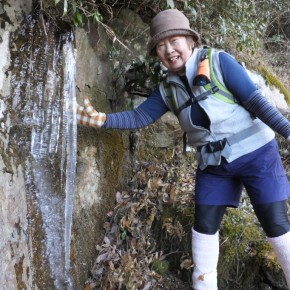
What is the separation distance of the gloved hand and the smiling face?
24.3 inches

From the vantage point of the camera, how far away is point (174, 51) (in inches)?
102

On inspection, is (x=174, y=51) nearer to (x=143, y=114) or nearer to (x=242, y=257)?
(x=143, y=114)

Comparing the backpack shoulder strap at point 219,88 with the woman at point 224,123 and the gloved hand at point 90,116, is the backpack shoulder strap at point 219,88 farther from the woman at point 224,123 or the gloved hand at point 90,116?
the gloved hand at point 90,116

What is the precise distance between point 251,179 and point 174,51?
1001 mm

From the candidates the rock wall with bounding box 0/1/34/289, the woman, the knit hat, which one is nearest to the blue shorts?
the woman

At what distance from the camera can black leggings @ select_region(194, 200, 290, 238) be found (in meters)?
2.53

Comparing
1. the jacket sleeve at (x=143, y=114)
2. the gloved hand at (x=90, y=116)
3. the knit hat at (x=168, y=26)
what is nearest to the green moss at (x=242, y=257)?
the jacket sleeve at (x=143, y=114)

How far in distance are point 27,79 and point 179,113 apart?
1.07 metres

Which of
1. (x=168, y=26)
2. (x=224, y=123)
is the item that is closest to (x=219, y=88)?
(x=224, y=123)

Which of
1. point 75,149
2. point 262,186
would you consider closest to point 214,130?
point 262,186

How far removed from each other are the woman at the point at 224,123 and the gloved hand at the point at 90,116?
1.80 feet

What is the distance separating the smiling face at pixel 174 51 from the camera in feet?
8.46

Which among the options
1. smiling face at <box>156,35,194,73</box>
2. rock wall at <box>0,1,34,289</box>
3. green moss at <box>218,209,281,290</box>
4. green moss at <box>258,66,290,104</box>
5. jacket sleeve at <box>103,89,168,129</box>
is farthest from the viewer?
green moss at <box>258,66,290,104</box>

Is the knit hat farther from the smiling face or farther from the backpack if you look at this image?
the backpack
